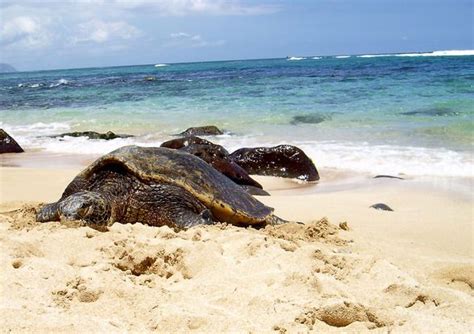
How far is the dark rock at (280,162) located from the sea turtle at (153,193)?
331 centimetres

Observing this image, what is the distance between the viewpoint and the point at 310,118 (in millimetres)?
14578

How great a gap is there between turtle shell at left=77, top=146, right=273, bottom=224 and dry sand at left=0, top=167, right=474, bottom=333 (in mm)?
243

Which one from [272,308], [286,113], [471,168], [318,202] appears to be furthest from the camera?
[286,113]

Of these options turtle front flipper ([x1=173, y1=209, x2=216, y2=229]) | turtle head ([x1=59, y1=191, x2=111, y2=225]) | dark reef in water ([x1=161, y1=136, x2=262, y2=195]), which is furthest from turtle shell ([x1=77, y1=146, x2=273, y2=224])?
dark reef in water ([x1=161, y1=136, x2=262, y2=195])

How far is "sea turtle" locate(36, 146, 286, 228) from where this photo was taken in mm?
4309

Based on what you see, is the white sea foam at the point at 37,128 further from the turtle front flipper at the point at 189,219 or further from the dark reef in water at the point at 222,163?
the turtle front flipper at the point at 189,219

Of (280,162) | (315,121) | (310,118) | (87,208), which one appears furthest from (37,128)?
(87,208)

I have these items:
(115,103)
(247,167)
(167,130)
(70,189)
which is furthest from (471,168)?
(115,103)

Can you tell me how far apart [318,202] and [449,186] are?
2.03m

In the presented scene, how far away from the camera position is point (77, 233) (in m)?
3.79

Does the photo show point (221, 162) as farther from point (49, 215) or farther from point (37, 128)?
point (37, 128)

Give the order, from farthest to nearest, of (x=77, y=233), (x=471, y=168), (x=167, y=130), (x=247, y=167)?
1. (x=167, y=130)
2. (x=247, y=167)
3. (x=471, y=168)
4. (x=77, y=233)

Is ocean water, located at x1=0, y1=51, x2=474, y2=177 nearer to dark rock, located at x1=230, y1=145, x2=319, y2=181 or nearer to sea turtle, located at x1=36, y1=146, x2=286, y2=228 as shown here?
dark rock, located at x1=230, y1=145, x2=319, y2=181

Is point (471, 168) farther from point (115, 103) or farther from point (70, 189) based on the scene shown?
point (115, 103)
